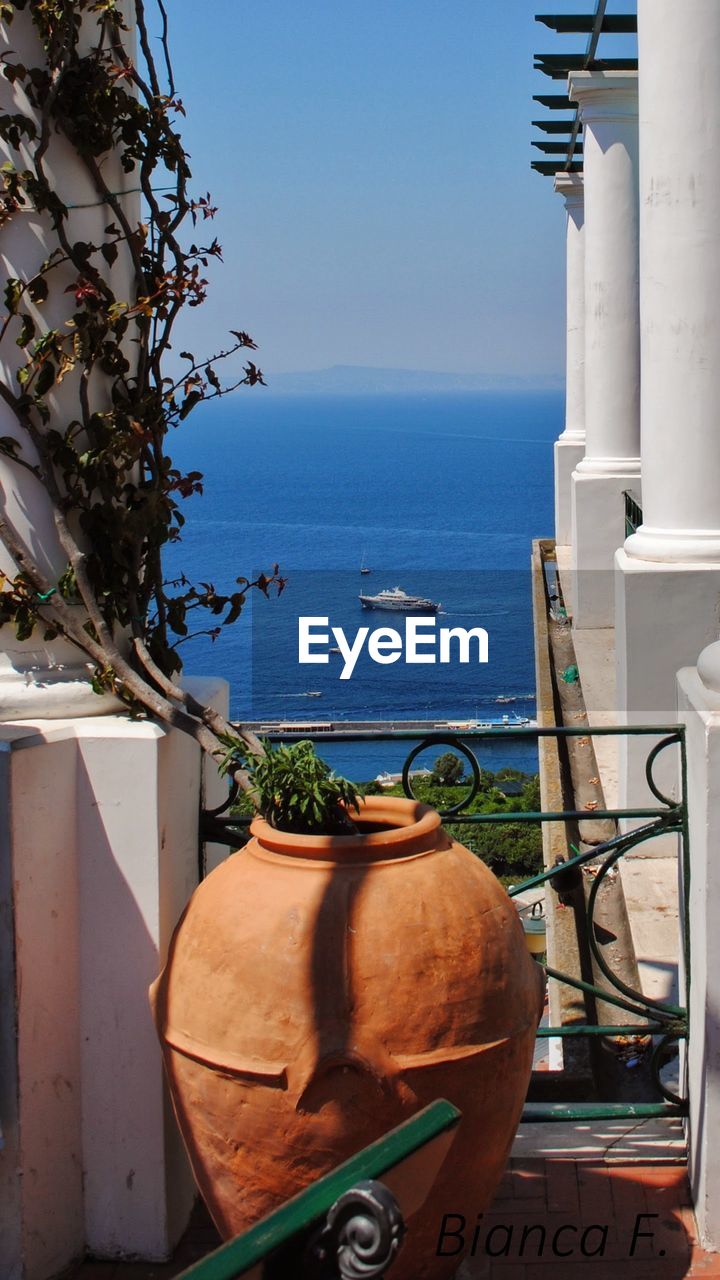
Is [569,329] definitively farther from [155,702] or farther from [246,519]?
[246,519]

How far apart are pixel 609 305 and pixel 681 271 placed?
17.4ft

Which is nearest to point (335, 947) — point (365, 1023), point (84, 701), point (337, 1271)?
point (365, 1023)

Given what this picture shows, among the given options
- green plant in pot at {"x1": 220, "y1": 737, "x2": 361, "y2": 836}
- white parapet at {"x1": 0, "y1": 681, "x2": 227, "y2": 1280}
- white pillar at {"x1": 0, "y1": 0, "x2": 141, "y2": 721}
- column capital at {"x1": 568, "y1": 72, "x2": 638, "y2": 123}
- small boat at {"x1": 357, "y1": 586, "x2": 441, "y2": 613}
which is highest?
small boat at {"x1": 357, "y1": 586, "x2": 441, "y2": 613}

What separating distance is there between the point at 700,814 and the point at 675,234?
12.8 feet

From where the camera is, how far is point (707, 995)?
3195 millimetres

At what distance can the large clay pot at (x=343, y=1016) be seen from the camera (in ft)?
8.74

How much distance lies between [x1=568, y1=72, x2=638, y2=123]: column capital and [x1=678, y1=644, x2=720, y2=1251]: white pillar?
935 cm

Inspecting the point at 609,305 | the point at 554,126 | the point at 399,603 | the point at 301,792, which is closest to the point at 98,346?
the point at 301,792

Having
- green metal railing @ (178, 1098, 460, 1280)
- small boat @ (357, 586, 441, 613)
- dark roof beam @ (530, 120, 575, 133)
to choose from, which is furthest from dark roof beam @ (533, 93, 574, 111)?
small boat @ (357, 586, 441, 613)

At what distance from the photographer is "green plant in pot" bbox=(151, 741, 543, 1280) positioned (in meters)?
2.67

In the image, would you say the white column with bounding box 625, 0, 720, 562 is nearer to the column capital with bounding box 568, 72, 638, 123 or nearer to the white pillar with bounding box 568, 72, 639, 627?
the white pillar with bounding box 568, 72, 639, 627

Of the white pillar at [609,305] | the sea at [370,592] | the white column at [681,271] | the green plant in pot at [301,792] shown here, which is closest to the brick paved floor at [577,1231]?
the green plant in pot at [301,792]

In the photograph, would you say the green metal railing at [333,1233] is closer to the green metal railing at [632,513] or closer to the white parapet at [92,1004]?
the white parapet at [92,1004]

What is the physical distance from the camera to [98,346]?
3.21 meters
